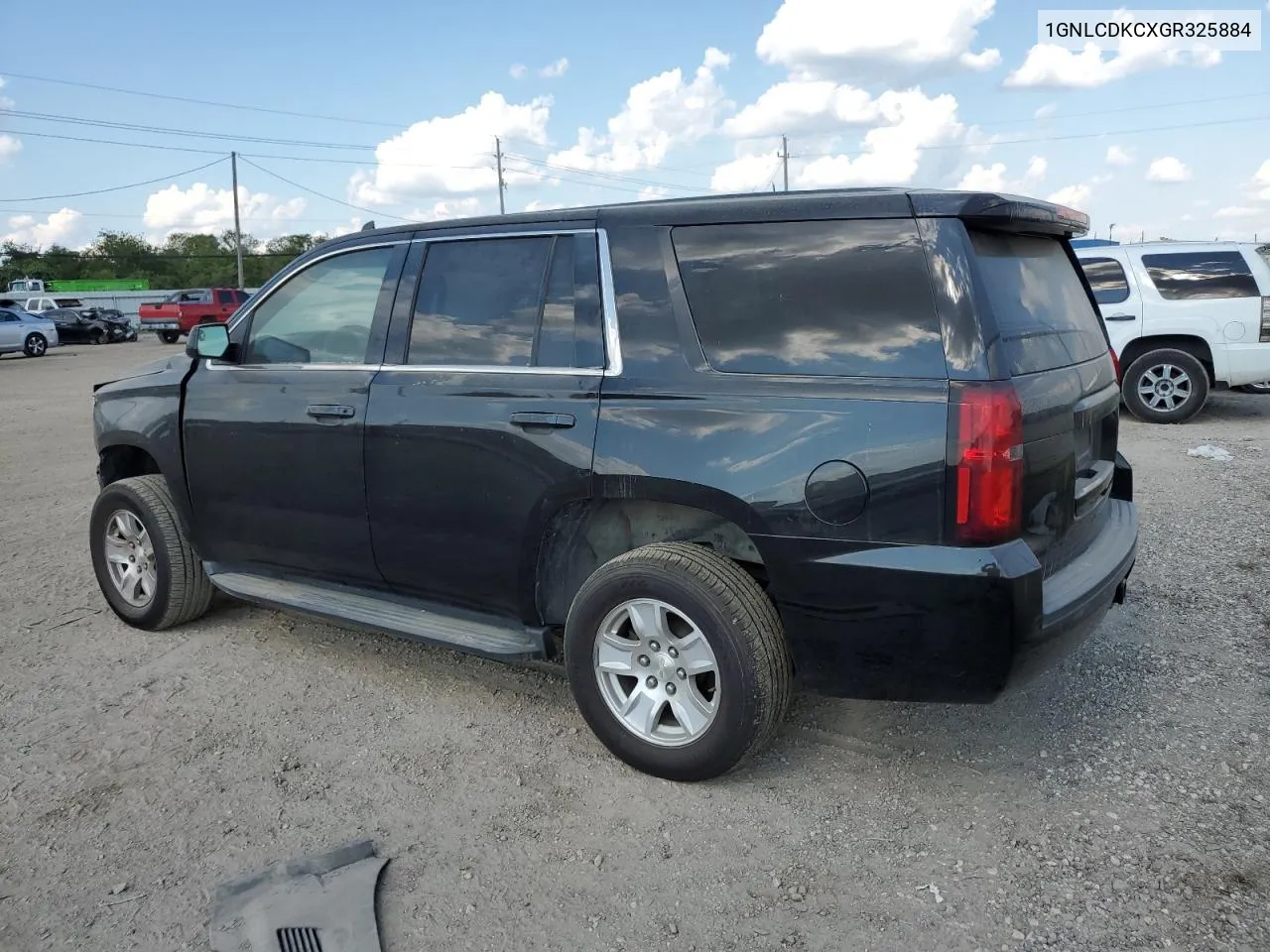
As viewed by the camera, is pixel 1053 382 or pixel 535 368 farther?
pixel 535 368

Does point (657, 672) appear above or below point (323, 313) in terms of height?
below

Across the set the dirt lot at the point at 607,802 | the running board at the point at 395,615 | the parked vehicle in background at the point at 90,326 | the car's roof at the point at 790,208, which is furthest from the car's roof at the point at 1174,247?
the parked vehicle in background at the point at 90,326

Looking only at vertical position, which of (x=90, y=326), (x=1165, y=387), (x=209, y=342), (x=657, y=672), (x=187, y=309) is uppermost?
(x=187, y=309)

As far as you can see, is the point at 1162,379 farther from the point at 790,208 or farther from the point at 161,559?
the point at 161,559

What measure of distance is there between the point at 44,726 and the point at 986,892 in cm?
340

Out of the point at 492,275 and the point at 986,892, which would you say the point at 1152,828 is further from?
the point at 492,275

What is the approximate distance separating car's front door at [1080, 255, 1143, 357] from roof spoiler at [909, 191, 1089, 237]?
820 cm

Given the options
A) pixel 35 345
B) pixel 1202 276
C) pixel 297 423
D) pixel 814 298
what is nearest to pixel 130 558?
pixel 297 423

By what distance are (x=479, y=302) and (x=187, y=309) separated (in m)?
33.5

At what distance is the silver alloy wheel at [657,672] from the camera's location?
10.6 ft

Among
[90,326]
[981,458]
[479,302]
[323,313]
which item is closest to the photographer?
[981,458]

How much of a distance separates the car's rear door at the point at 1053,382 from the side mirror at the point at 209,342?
3151 millimetres

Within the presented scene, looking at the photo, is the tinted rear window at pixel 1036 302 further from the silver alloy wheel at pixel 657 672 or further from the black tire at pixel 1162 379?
the black tire at pixel 1162 379

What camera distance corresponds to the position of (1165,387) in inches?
420
